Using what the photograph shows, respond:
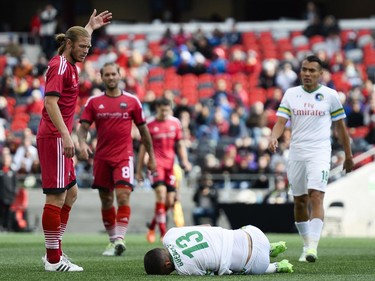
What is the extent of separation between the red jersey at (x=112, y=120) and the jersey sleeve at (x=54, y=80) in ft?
12.8

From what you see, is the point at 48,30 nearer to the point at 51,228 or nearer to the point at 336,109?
the point at 336,109

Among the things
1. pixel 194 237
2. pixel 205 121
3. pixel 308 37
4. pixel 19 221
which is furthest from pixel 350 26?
pixel 194 237

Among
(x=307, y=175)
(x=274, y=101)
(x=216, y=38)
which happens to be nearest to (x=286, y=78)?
(x=274, y=101)

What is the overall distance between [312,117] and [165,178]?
6.81m

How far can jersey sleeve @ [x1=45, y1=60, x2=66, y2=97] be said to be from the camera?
39.2 ft

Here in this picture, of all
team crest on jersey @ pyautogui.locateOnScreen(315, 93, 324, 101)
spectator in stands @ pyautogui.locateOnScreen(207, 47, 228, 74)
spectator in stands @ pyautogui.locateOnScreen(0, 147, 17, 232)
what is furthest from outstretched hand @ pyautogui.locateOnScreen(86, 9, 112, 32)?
spectator in stands @ pyautogui.locateOnScreen(207, 47, 228, 74)

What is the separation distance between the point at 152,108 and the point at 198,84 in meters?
3.38

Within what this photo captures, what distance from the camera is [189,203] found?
92.7ft

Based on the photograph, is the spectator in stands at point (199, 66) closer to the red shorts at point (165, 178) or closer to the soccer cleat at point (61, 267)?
the red shorts at point (165, 178)

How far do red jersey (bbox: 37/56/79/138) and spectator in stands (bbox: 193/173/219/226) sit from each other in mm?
13791

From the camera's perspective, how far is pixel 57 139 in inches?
476

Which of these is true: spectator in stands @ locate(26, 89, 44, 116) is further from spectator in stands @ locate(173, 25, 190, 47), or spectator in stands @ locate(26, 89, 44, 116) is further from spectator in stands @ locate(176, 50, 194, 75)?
spectator in stands @ locate(173, 25, 190, 47)

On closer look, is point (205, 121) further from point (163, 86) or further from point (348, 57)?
point (348, 57)

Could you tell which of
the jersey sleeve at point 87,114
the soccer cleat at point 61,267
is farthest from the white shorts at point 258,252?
the jersey sleeve at point 87,114
